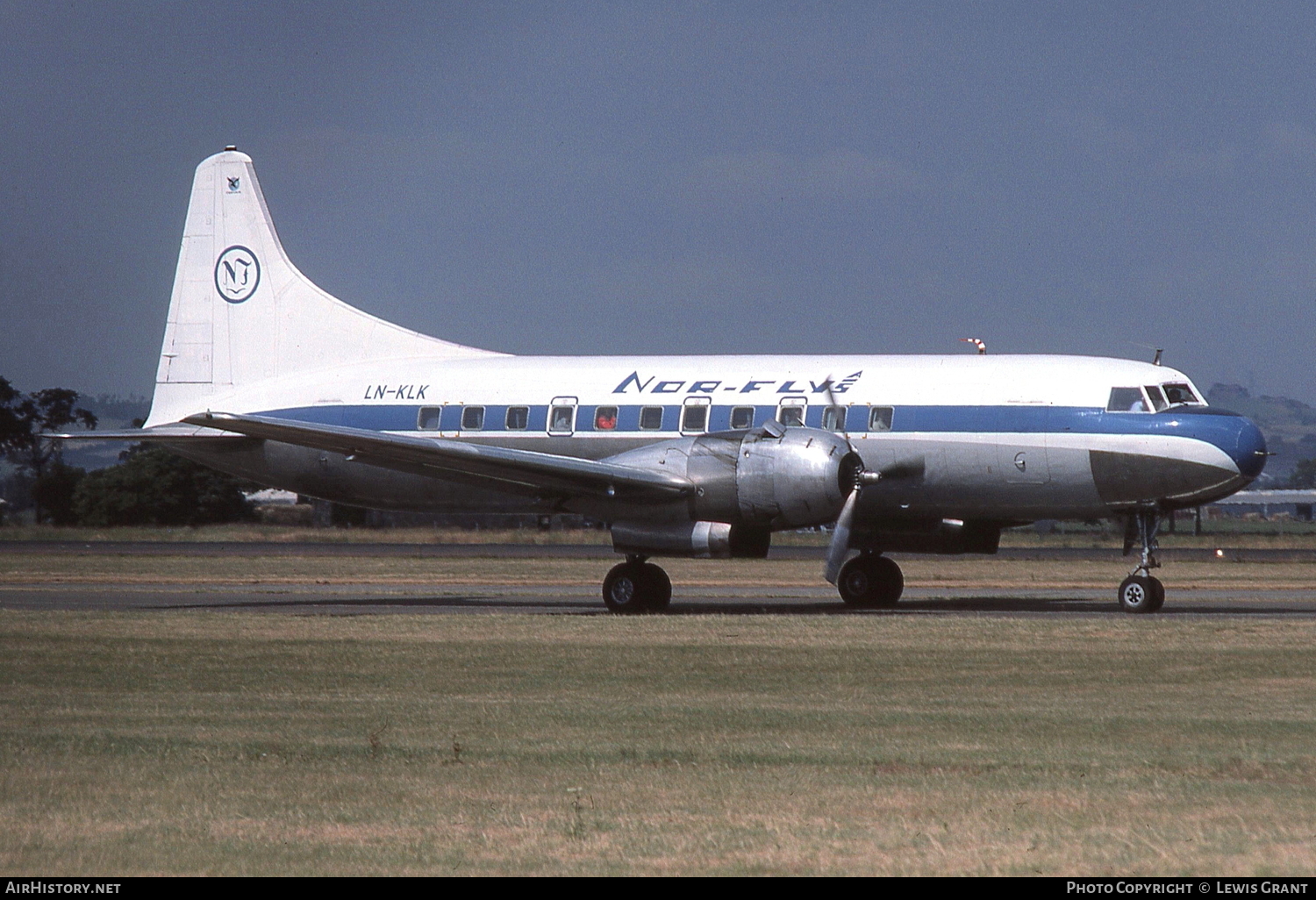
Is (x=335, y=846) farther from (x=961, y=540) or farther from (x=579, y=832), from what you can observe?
(x=961, y=540)

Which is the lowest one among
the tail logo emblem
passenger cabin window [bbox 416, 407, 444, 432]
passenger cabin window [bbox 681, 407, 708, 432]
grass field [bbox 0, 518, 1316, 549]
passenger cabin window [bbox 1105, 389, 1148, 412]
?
grass field [bbox 0, 518, 1316, 549]

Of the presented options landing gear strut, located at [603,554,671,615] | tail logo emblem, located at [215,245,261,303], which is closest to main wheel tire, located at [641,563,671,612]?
landing gear strut, located at [603,554,671,615]

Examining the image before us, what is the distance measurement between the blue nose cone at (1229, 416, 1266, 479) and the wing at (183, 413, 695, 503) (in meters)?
8.36

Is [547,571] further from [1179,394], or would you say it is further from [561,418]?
[1179,394]

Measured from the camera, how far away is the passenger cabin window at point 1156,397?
24.9 m

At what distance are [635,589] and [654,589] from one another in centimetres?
35

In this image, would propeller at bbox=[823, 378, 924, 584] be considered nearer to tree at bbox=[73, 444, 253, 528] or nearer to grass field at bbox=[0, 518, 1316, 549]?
grass field at bbox=[0, 518, 1316, 549]

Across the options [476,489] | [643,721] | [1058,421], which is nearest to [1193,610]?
[1058,421]

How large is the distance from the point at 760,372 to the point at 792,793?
1736 cm

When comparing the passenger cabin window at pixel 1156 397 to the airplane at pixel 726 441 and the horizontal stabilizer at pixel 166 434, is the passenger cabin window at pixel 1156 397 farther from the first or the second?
the horizontal stabilizer at pixel 166 434

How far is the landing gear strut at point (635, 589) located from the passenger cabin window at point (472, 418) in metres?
4.37

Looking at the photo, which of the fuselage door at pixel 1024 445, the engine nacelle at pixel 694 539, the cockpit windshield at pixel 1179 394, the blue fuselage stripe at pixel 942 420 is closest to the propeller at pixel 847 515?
the engine nacelle at pixel 694 539

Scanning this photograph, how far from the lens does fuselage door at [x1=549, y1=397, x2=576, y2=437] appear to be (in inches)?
1096

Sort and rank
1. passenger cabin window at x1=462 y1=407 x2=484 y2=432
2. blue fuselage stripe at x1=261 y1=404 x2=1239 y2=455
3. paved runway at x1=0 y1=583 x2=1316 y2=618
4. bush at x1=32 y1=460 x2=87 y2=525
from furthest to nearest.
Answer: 1. bush at x1=32 y1=460 x2=87 y2=525
2. passenger cabin window at x1=462 y1=407 x2=484 y2=432
3. paved runway at x1=0 y1=583 x2=1316 y2=618
4. blue fuselage stripe at x1=261 y1=404 x2=1239 y2=455
